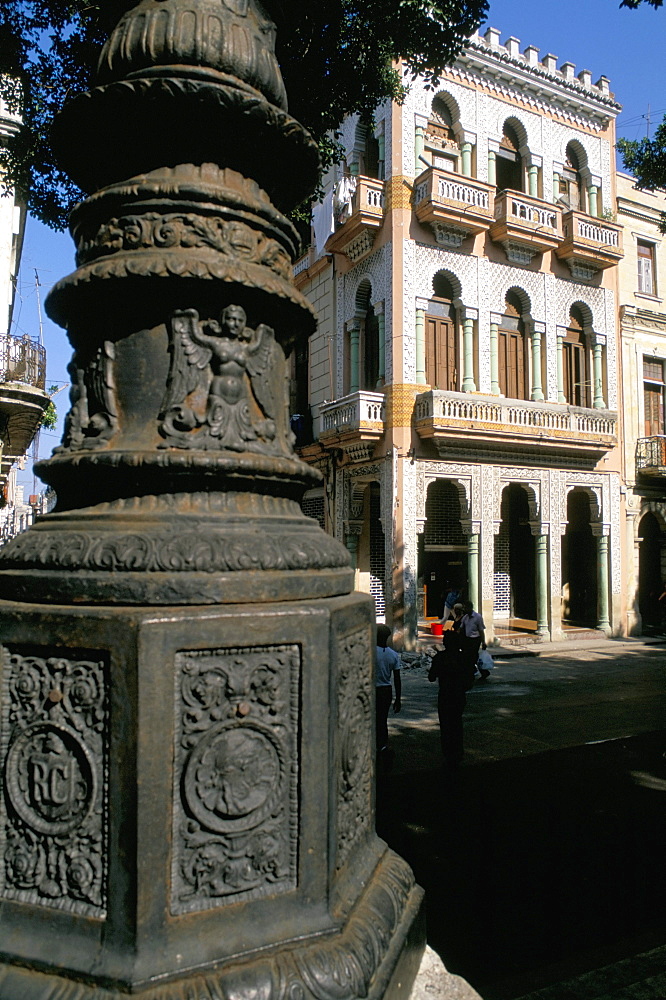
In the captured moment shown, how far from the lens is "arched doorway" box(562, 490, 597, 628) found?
17.5 m

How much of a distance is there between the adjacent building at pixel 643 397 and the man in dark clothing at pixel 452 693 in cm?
1210

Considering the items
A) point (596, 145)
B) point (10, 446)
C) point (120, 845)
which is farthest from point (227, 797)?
point (596, 145)

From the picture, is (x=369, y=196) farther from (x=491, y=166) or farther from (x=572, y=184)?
(x=572, y=184)

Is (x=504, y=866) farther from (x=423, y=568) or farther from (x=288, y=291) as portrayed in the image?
(x=423, y=568)

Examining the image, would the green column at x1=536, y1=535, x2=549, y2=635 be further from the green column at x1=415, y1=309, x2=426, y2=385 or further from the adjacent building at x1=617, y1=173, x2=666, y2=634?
the green column at x1=415, y1=309, x2=426, y2=385

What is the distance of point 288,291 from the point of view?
216 cm

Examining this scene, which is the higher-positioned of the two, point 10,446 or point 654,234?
point 654,234

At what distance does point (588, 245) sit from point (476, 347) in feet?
13.5

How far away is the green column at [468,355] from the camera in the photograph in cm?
1483

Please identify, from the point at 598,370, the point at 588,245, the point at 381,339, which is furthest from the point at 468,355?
the point at 588,245

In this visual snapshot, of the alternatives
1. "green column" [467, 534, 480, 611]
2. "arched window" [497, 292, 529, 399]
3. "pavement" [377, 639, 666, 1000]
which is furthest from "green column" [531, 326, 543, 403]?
"pavement" [377, 639, 666, 1000]

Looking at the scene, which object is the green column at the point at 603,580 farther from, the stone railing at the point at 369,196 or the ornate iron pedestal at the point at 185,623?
the ornate iron pedestal at the point at 185,623

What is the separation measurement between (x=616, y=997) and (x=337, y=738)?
4.93 ft

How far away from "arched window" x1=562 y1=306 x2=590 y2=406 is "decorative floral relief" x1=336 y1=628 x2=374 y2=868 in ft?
52.5
